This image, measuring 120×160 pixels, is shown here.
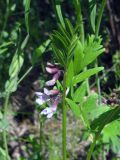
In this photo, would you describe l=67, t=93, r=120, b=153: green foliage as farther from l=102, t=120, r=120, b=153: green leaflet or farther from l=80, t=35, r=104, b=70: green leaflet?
l=80, t=35, r=104, b=70: green leaflet

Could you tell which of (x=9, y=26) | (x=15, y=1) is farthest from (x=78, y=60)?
(x=9, y=26)

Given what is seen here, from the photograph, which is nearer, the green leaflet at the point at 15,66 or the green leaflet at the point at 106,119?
the green leaflet at the point at 106,119

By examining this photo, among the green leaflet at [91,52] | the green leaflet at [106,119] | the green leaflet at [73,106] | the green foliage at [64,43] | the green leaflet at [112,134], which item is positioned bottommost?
the green leaflet at [112,134]

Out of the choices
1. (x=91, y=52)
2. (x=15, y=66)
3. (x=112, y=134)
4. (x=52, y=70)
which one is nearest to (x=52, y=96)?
(x=52, y=70)

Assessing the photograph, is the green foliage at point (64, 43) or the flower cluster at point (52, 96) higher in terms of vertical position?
the green foliage at point (64, 43)

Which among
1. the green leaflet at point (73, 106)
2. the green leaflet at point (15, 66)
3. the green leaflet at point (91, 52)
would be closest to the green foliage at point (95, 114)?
the green leaflet at point (73, 106)

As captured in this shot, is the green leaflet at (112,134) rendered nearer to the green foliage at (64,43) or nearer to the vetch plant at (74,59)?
the vetch plant at (74,59)

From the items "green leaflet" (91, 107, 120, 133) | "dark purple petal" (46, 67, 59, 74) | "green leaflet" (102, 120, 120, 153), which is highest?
"dark purple petal" (46, 67, 59, 74)

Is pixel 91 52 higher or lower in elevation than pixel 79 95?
higher

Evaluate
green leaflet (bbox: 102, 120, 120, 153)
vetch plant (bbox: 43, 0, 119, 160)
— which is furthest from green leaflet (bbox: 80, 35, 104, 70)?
green leaflet (bbox: 102, 120, 120, 153)

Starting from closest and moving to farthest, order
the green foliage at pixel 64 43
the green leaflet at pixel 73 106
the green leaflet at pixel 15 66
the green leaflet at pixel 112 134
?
the green foliage at pixel 64 43
the green leaflet at pixel 73 106
the green leaflet at pixel 112 134
the green leaflet at pixel 15 66

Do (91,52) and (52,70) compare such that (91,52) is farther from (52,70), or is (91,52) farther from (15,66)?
(15,66)

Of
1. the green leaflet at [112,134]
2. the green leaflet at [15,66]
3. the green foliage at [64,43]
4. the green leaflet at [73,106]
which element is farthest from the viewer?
the green leaflet at [15,66]
